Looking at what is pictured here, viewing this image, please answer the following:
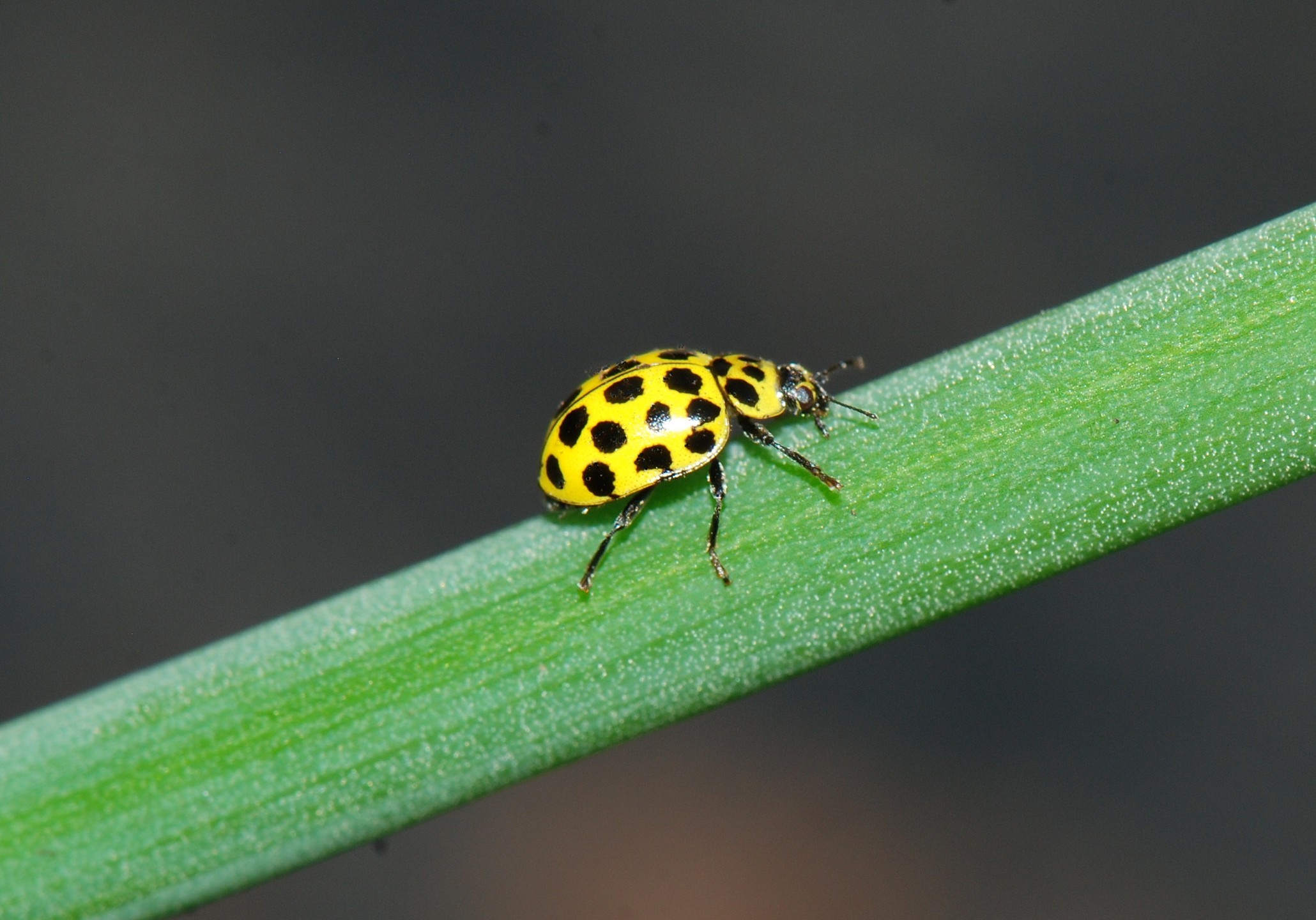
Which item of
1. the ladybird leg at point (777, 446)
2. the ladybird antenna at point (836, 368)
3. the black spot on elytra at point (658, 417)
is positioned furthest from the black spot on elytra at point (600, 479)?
the ladybird antenna at point (836, 368)

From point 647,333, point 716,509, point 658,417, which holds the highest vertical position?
point 658,417

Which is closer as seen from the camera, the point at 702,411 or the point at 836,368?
the point at 702,411

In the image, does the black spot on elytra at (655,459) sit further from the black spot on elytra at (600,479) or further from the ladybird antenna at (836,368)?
the ladybird antenna at (836,368)

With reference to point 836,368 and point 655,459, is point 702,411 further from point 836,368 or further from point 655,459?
point 836,368

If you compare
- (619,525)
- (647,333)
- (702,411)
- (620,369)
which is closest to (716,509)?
(619,525)

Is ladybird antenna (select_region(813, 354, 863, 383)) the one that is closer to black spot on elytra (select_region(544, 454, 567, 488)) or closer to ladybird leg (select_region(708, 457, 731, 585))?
ladybird leg (select_region(708, 457, 731, 585))

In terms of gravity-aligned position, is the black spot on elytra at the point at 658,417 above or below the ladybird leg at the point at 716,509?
above
